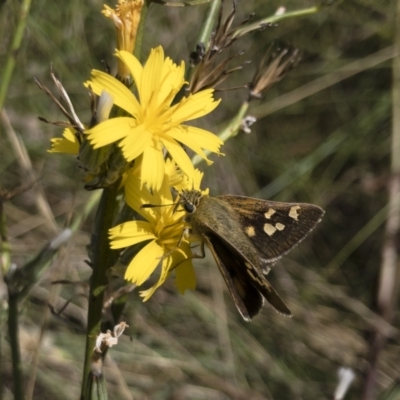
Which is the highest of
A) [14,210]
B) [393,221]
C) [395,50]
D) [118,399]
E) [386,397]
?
[395,50]

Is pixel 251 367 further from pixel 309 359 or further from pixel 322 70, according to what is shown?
pixel 322 70

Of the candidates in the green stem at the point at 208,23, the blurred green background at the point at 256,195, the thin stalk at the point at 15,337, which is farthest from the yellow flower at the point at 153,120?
the blurred green background at the point at 256,195

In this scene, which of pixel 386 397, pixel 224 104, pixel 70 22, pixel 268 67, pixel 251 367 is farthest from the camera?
pixel 224 104

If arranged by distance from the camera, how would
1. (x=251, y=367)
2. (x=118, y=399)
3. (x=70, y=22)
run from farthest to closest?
(x=70, y=22), (x=251, y=367), (x=118, y=399)

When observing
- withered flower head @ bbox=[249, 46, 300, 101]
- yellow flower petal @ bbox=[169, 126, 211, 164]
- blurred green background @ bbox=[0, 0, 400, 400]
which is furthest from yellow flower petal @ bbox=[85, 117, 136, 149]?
blurred green background @ bbox=[0, 0, 400, 400]

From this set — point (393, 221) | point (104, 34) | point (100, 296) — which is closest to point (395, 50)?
point (393, 221)
